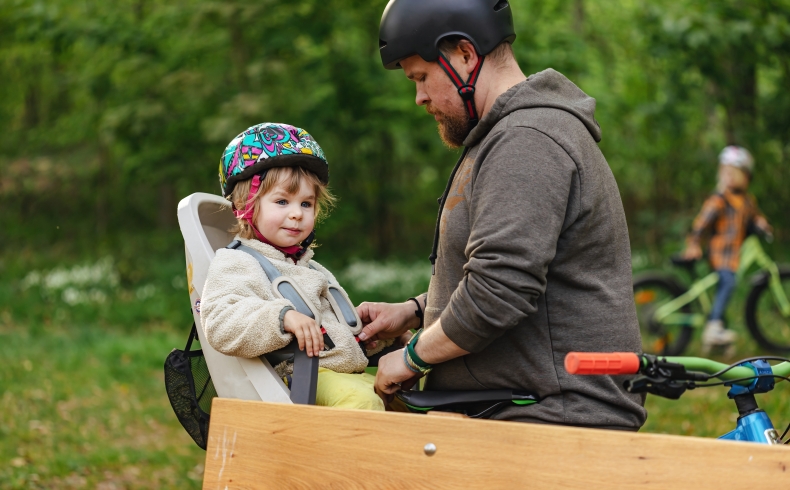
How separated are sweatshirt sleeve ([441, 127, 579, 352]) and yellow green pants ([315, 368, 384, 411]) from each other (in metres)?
0.56

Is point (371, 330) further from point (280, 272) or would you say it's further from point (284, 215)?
point (284, 215)

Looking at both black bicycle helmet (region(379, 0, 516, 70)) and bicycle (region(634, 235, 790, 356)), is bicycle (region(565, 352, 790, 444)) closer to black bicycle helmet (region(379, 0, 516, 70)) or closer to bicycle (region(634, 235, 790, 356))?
black bicycle helmet (region(379, 0, 516, 70))

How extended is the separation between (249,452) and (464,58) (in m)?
1.25

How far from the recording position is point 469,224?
93.5 inches

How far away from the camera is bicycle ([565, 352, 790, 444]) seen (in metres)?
1.86

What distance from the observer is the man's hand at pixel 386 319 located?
3061 millimetres

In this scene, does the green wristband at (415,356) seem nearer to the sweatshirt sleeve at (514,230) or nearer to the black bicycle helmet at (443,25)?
the sweatshirt sleeve at (514,230)

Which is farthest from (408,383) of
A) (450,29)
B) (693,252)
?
(693,252)

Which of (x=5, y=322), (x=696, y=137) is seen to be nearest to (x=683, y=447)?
(x=5, y=322)

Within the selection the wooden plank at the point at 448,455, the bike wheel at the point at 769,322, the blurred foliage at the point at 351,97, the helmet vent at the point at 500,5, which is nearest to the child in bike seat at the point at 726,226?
the bike wheel at the point at 769,322

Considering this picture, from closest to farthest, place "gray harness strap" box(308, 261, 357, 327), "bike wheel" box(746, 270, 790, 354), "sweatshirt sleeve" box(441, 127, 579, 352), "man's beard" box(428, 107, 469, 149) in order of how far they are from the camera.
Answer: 1. "sweatshirt sleeve" box(441, 127, 579, 352)
2. "man's beard" box(428, 107, 469, 149)
3. "gray harness strap" box(308, 261, 357, 327)
4. "bike wheel" box(746, 270, 790, 354)

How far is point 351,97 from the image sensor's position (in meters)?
11.6

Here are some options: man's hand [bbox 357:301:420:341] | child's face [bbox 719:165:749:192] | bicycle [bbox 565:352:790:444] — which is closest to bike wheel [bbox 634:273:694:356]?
child's face [bbox 719:165:749:192]

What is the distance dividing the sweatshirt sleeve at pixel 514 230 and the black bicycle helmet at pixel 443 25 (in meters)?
0.38
